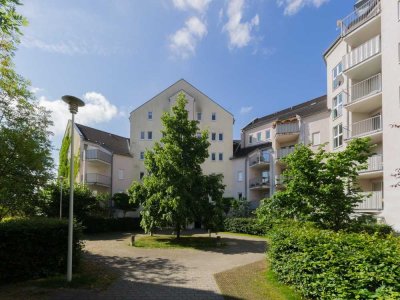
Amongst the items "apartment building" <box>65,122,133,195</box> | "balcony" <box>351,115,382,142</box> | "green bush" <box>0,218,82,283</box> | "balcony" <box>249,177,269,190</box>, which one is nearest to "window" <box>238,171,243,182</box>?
"balcony" <box>249,177,269,190</box>

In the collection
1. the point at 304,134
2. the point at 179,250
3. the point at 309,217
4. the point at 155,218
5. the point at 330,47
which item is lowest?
the point at 179,250

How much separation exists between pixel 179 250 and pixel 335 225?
29.8 ft

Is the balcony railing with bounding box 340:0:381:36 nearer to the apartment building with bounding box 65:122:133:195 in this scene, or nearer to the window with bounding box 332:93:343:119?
the window with bounding box 332:93:343:119

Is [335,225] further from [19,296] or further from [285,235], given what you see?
[19,296]

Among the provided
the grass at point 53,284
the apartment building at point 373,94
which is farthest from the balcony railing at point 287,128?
the grass at point 53,284

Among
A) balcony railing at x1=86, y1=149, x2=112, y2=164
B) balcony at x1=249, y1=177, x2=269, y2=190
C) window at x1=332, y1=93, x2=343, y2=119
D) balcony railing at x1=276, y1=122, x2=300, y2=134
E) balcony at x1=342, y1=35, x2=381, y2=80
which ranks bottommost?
balcony at x1=249, y1=177, x2=269, y2=190

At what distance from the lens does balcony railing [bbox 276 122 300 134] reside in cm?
3048

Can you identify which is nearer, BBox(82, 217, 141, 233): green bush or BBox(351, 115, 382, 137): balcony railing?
BBox(351, 115, 382, 137): balcony railing

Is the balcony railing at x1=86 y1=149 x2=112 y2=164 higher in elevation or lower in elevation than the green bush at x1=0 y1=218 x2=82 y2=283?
higher

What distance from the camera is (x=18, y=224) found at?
10430 mm

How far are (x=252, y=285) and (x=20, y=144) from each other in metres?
11.2

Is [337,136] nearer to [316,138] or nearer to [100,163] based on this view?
[316,138]

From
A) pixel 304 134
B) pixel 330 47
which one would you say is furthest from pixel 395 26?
pixel 304 134

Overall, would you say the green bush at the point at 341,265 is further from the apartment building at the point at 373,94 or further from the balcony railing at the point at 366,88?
the balcony railing at the point at 366,88
